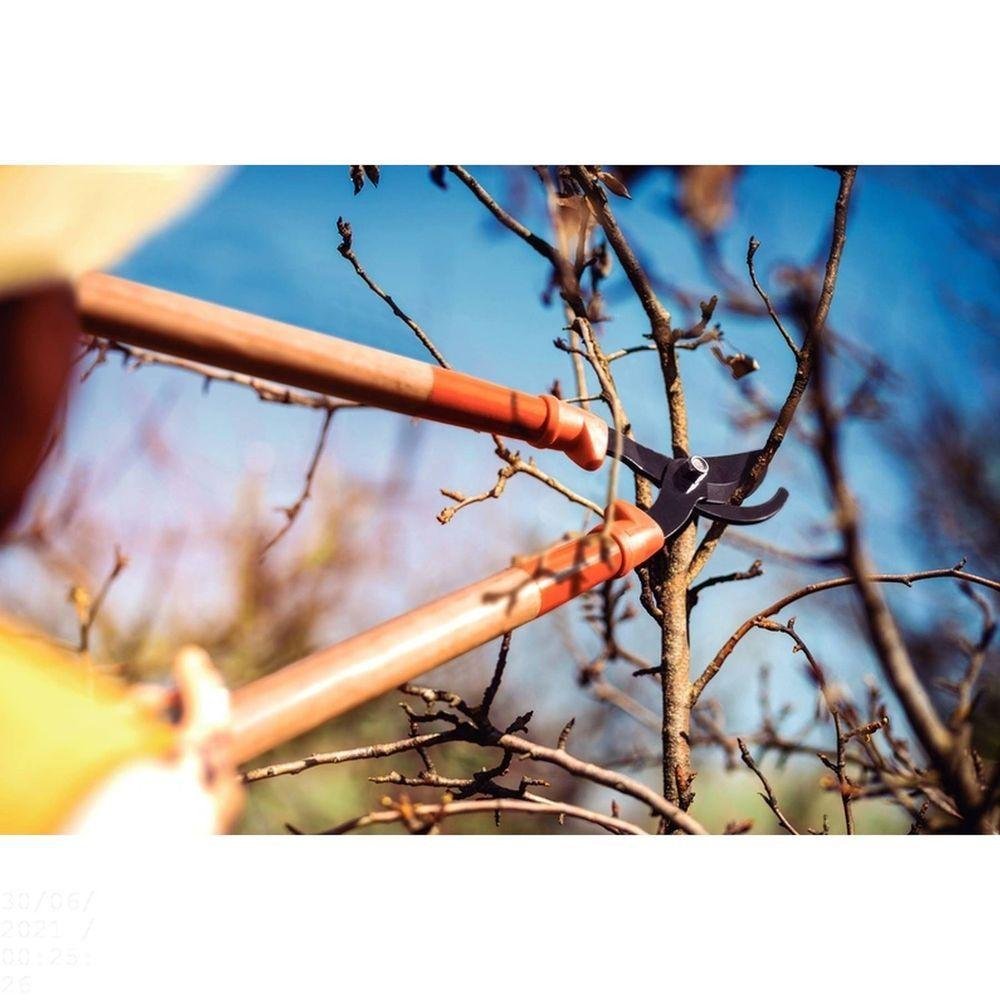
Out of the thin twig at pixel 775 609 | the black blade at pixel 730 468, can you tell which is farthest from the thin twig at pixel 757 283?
the thin twig at pixel 775 609

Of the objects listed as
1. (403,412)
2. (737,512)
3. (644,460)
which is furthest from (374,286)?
(737,512)

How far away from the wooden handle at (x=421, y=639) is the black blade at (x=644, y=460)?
79 mm

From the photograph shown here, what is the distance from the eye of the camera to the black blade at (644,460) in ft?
2.65

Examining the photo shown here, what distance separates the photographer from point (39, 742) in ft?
2.42

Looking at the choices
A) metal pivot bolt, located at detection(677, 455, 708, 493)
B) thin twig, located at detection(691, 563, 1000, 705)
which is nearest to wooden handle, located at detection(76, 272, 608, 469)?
metal pivot bolt, located at detection(677, 455, 708, 493)

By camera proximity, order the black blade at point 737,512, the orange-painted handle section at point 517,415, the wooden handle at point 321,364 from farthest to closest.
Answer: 1. the black blade at point 737,512
2. the orange-painted handle section at point 517,415
3. the wooden handle at point 321,364

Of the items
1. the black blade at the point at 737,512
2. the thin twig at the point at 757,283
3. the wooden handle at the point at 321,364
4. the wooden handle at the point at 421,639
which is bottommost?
the wooden handle at the point at 421,639

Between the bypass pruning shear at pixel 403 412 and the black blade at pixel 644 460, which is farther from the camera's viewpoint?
the black blade at pixel 644 460

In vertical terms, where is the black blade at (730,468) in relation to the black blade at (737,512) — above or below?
above

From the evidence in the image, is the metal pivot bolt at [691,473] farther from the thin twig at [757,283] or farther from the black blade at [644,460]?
Result: the thin twig at [757,283]

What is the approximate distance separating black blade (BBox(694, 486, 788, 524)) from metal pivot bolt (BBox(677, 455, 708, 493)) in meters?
0.02

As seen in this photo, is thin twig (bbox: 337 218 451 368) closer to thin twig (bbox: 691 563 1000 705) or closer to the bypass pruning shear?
the bypass pruning shear
